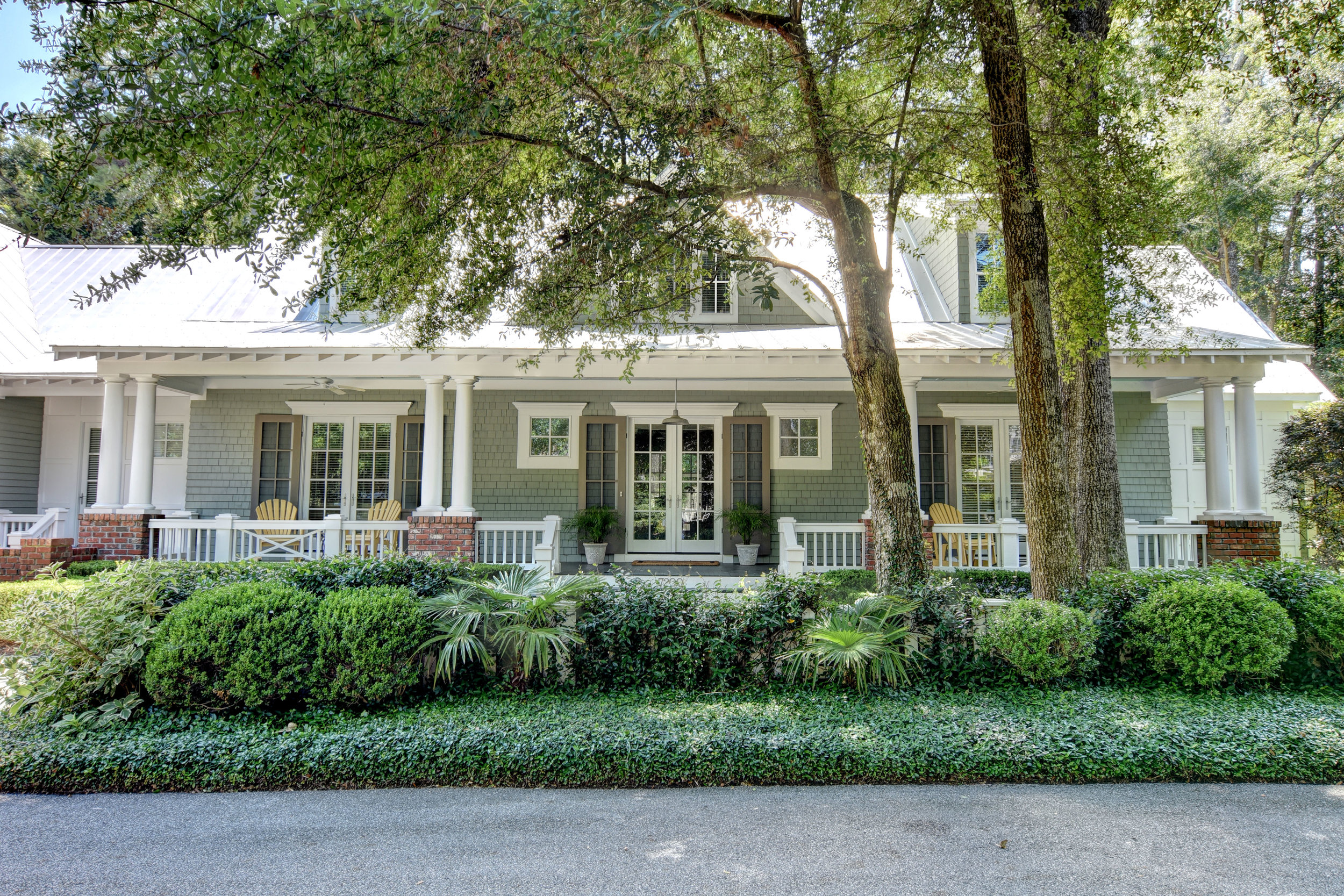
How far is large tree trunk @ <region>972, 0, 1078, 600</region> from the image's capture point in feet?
20.1

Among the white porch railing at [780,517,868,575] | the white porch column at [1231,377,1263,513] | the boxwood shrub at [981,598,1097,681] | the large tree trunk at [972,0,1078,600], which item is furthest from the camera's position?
the white porch column at [1231,377,1263,513]

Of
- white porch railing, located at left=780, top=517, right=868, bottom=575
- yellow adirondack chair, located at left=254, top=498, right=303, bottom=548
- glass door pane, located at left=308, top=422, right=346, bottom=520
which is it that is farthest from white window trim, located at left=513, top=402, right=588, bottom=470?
white porch railing, located at left=780, top=517, right=868, bottom=575

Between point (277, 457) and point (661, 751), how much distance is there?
31.4 feet

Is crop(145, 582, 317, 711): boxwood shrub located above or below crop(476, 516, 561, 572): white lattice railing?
below

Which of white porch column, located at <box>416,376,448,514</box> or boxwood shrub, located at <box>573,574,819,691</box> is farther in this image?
white porch column, located at <box>416,376,448,514</box>

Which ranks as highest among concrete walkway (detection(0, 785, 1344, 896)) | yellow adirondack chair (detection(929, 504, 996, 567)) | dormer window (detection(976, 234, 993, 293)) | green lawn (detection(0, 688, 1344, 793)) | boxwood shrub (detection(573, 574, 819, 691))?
dormer window (detection(976, 234, 993, 293))

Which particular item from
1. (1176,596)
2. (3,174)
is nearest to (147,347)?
(3,174)

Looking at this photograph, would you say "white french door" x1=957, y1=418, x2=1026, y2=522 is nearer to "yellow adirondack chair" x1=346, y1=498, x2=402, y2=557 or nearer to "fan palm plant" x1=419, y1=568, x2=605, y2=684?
"fan palm plant" x1=419, y1=568, x2=605, y2=684

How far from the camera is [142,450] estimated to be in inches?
389

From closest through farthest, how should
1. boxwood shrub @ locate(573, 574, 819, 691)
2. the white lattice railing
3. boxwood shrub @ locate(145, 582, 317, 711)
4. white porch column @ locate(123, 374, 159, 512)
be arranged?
boxwood shrub @ locate(145, 582, 317, 711)
boxwood shrub @ locate(573, 574, 819, 691)
the white lattice railing
white porch column @ locate(123, 374, 159, 512)

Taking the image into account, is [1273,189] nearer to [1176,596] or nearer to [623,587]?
[1176,596]

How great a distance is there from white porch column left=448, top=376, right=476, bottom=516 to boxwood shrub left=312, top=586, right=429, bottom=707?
424cm

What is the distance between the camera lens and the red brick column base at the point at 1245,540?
9.80 metres

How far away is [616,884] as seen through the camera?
11.0 ft
